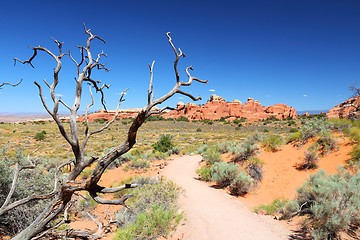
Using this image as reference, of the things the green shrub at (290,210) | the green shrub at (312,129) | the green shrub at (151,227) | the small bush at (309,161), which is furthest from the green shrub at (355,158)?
the green shrub at (151,227)

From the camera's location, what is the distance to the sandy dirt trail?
6906 millimetres

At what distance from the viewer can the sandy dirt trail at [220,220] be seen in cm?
691

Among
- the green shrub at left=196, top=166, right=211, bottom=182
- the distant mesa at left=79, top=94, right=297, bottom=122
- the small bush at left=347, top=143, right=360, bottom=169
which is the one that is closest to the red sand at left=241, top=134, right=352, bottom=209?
the small bush at left=347, top=143, right=360, bottom=169

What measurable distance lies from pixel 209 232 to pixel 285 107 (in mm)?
118969

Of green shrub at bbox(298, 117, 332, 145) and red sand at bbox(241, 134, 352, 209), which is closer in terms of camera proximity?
red sand at bbox(241, 134, 352, 209)

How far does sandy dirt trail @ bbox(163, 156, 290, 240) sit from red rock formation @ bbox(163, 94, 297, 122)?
97.4m

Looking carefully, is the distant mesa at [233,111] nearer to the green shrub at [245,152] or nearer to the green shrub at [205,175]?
the green shrub at [245,152]

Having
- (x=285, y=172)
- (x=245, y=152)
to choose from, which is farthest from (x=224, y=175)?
(x=245, y=152)

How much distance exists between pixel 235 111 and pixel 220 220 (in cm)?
10882

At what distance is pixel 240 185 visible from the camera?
1136 cm

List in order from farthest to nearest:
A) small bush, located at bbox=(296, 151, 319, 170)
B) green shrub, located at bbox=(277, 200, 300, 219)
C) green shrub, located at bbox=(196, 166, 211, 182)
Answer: green shrub, located at bbox=(196, 166, 211, 182) → small bush, located at bbox=(296, 151, 319, 170) → green shrub, located at bbox=(277, 200, 300, 219)

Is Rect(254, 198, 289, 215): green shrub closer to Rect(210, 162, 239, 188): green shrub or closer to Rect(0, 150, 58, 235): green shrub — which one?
Rect(210, 162, 239, 188): green shrub

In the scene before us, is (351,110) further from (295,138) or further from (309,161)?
(309,161)

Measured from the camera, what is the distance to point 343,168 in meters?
10.2
